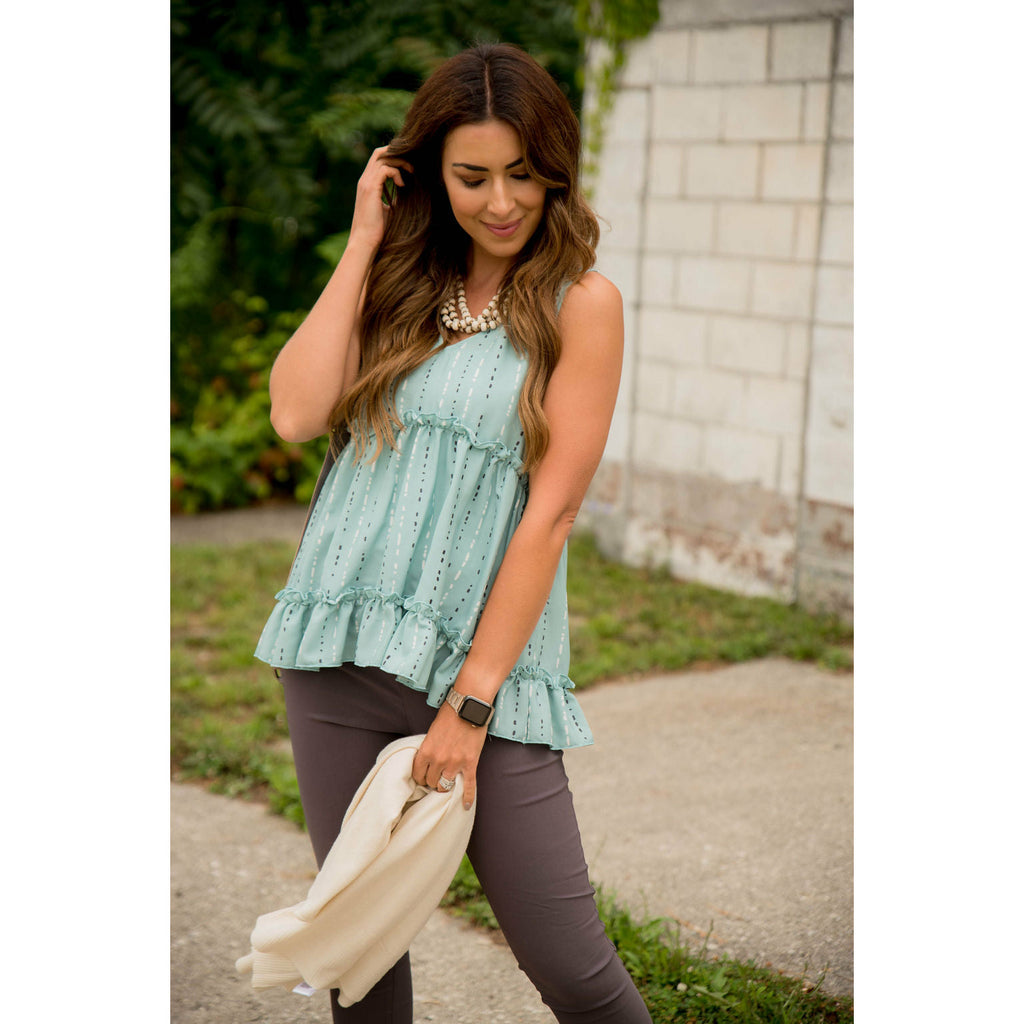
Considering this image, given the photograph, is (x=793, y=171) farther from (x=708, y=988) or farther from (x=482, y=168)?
(x=482, y=168)

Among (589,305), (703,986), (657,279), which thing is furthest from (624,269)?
(589,305)

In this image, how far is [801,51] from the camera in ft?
19.9

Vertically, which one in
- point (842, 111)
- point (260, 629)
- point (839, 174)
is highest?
point (842, 111)

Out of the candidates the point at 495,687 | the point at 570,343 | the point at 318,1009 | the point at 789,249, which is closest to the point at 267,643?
the point at 495,687

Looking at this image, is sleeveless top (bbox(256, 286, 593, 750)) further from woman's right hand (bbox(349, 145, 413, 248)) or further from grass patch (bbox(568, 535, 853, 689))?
grass patch (bbox(568, 535, 853, 689))

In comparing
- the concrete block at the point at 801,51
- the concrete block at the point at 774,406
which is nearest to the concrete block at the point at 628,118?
the concrete block at the point at 801,51

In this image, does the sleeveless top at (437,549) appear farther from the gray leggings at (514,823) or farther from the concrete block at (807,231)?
the concrete block at (807,231)

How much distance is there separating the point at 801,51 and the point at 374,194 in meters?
4.66

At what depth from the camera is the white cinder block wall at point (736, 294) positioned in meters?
6.05

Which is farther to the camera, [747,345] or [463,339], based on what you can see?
[747,345]

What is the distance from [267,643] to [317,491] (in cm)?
28

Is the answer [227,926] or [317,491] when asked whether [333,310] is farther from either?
[227,926]

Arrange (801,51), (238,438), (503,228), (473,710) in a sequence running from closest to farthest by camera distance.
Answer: (473,710) < (503,228) < (801,51) < (238,438)
